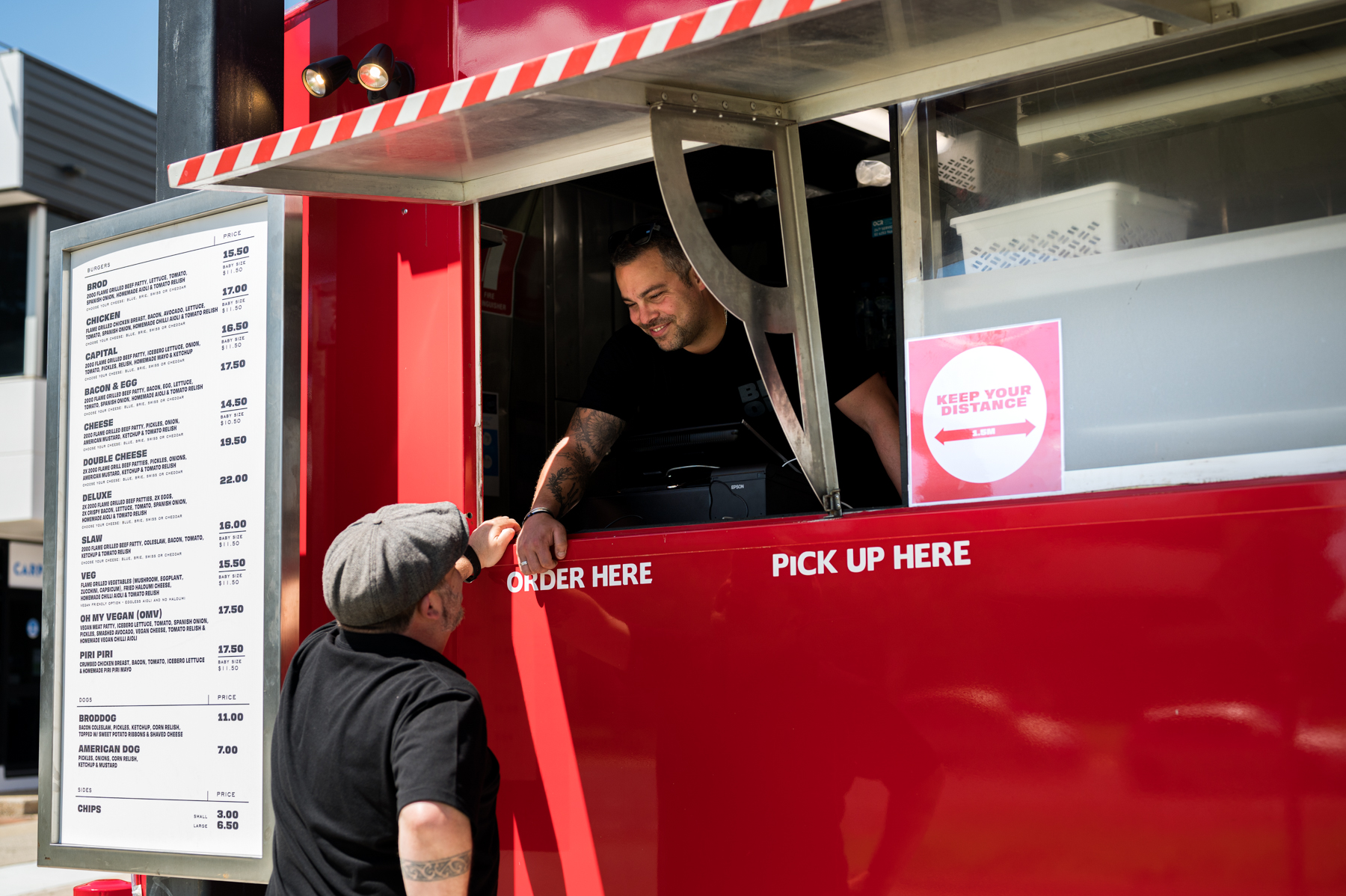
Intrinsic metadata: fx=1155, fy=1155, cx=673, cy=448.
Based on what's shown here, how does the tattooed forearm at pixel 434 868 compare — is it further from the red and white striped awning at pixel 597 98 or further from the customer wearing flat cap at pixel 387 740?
the red and white striped awning at pixel 597 98

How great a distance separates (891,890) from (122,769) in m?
2.20

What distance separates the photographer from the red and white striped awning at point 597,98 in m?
2.19

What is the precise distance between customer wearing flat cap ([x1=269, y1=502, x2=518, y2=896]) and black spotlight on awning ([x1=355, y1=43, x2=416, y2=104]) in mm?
1421

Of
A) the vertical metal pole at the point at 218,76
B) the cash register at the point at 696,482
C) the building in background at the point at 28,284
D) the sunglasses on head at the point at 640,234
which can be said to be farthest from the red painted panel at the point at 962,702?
the building in background at the point at 28,284

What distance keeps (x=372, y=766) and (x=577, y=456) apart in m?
1.46

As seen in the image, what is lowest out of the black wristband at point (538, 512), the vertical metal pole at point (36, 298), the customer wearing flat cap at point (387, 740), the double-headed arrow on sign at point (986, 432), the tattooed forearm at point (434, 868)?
the tattooed forearm at point (434, 868)

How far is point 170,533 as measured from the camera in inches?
128

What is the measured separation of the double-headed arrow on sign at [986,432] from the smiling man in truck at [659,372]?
0.95 m

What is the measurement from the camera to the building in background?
12.7 m

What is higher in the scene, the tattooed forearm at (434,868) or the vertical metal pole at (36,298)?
the vertical metal pole at (36,298)

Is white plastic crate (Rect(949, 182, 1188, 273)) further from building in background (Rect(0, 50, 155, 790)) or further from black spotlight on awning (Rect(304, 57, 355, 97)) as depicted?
building in background (Rect(0, 50, 155, 790))

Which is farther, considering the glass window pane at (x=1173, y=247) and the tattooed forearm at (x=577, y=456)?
the tattooed forearm at (x=577, y=456)

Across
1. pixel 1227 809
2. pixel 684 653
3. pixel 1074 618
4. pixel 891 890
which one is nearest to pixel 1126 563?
pixel 1074 618

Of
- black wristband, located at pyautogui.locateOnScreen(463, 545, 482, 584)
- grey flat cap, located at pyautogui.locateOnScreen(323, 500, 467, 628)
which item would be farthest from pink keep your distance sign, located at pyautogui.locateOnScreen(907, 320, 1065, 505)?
black wristband, located at pyautogui.locateOnScreen(463, 545, 482, 584)
